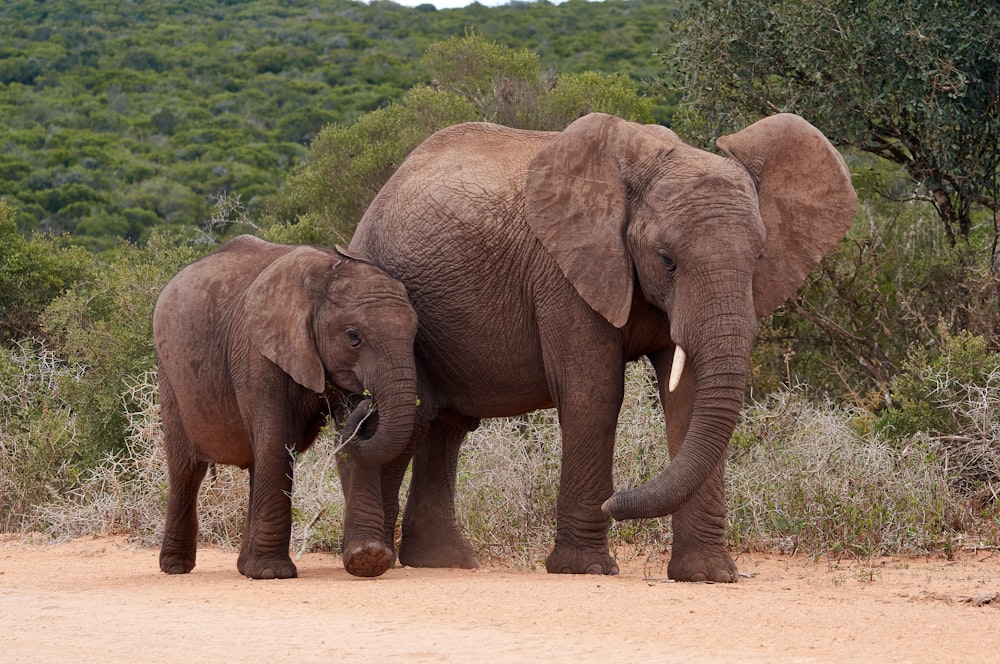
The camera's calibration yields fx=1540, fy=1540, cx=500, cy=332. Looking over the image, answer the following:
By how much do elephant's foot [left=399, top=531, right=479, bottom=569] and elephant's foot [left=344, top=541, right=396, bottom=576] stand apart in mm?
980

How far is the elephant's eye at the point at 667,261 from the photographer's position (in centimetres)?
809

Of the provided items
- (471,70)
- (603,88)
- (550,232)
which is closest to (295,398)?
(550,232)

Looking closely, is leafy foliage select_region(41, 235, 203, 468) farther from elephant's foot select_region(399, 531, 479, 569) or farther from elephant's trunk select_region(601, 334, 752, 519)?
elephant's trunk select_region(601, 334, 752, 519)

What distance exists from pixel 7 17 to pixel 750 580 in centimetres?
5232

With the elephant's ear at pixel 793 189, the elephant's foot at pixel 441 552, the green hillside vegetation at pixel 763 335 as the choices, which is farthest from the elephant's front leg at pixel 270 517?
the elephant's ear at pixel 793 189

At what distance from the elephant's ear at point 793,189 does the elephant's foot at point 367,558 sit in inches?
106

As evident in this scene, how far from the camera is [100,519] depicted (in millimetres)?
12016

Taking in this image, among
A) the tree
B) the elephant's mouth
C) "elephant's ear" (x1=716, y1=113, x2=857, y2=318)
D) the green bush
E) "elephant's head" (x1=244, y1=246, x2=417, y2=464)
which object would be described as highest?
the tree

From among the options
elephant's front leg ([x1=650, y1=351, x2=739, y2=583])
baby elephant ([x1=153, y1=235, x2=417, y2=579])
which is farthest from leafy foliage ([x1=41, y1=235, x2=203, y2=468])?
elephant's front leg ([x1=650, y1=351, x2=739, y2=583])

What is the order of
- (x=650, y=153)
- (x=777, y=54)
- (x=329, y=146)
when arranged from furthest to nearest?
(x=329, y=146) < (x=777, y=54) < (x=650, y=153)

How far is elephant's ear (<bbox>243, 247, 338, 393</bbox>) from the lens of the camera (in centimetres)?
870

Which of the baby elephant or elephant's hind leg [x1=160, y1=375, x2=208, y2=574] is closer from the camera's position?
the baby elephant

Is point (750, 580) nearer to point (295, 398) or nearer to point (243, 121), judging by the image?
point (295, 398)

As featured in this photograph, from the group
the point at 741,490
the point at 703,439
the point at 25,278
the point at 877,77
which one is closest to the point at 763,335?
the point at 877,77
